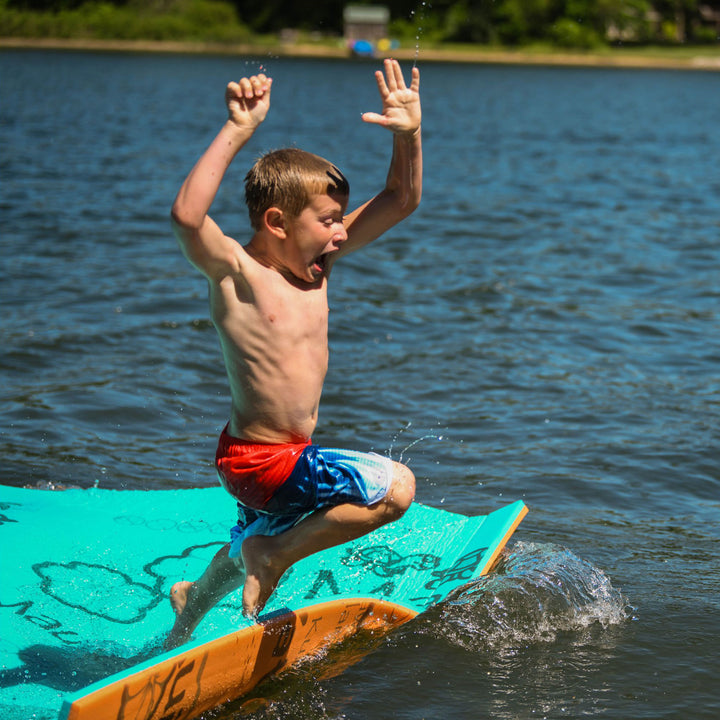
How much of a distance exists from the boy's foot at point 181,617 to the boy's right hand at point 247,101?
140cm

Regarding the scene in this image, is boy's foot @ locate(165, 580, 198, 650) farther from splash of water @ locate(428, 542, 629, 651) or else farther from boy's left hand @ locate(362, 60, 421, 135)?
boy's left hand @ locate(362, 60, 421, 135)

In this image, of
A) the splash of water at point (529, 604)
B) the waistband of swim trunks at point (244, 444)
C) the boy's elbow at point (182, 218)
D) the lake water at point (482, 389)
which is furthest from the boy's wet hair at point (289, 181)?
the splash of water at point (529, 604)

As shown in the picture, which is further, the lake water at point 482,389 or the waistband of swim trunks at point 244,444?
the lake water at point 482,389

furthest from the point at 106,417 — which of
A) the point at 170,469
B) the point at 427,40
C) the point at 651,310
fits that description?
the point at 427,40

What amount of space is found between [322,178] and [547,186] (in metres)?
12.8

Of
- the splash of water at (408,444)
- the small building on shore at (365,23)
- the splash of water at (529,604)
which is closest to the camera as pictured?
the splash of water at (529,604)

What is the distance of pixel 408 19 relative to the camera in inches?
2176

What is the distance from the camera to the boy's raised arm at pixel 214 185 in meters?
2.59

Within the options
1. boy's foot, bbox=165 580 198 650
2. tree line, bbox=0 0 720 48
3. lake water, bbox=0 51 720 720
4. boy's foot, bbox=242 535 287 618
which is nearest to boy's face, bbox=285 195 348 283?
boy's foot, bbox=242 535 287 618

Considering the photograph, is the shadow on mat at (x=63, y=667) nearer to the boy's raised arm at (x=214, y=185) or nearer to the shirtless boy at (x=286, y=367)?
the shirtless boy at (x=286, y=367)

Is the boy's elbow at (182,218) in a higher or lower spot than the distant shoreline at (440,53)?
lower

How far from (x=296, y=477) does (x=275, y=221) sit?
707 millimetres

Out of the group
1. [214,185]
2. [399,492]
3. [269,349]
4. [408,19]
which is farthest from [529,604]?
[408,19]

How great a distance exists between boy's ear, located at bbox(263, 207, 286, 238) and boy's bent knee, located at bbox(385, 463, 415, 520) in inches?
28.5
